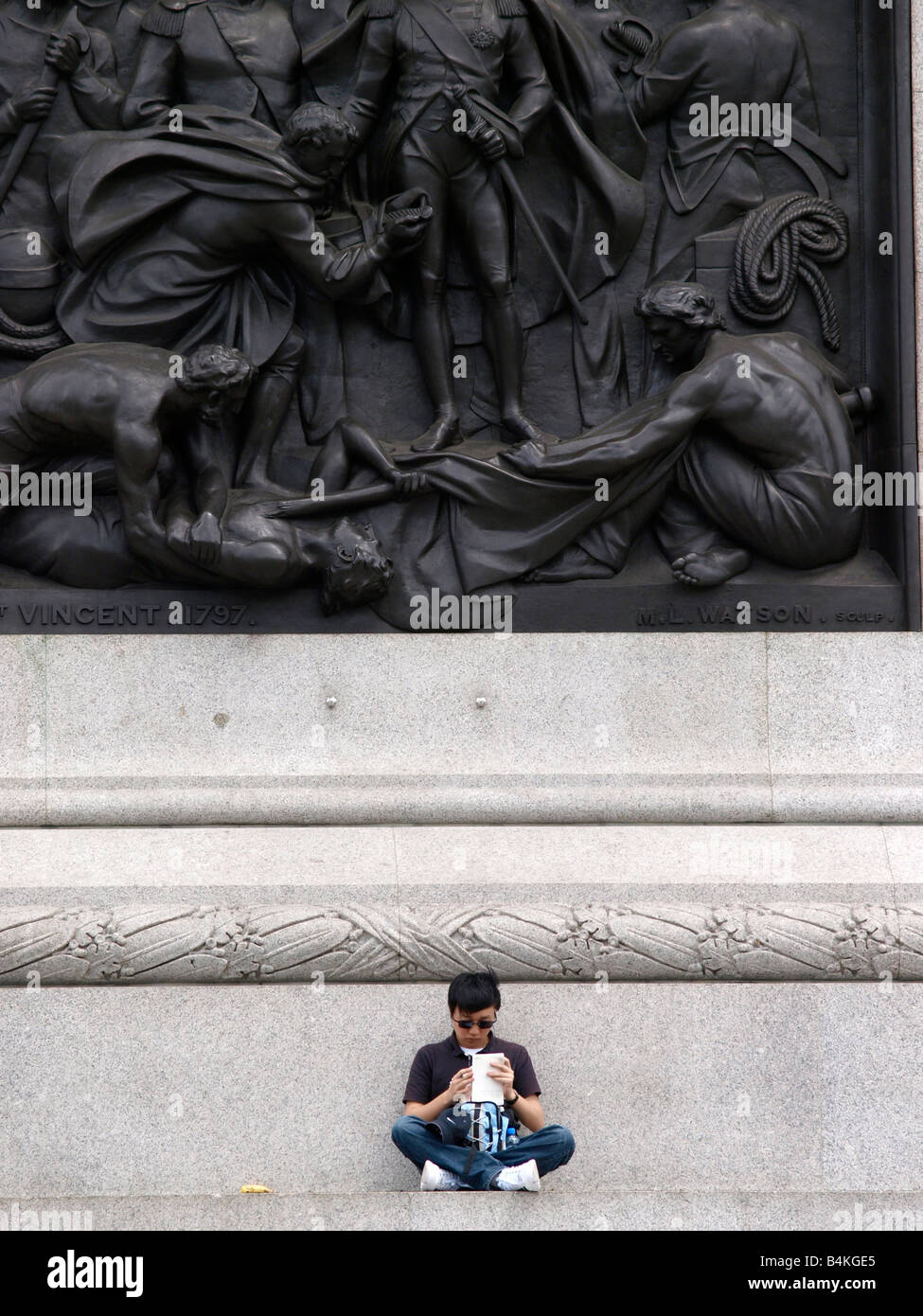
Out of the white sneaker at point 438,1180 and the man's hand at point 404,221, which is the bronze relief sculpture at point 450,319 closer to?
the man's hand at point 404,221

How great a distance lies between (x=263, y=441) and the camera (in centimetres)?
984

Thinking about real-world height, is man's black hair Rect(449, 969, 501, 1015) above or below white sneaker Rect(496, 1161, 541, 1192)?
above

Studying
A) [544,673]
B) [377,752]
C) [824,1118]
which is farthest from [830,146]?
[824,1118]

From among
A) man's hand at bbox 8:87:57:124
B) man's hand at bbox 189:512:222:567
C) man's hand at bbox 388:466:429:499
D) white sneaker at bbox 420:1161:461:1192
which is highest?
man's hand at bbox 8:87:57:124

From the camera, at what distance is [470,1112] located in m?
7.47

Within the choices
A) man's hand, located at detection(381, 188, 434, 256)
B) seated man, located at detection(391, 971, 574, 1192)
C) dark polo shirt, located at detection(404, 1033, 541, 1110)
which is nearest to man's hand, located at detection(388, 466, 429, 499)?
man's hand, located at detection(381, 188, 434, 256)

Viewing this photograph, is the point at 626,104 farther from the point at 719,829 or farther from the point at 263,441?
the point at 719,829

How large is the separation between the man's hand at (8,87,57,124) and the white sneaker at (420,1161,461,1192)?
6.06 meters

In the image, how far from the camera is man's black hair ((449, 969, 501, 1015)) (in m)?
7.59

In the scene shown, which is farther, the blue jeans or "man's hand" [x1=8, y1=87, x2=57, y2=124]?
"man's hand" [x1=8, y1=87, x2=57, y2=124]

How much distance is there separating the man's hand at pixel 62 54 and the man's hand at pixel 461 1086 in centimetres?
590

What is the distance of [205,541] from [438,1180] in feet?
11.9

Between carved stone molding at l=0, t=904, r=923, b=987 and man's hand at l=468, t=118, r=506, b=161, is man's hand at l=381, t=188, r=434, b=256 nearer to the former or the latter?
man's hand at l=468, t=118, r=506, b=161

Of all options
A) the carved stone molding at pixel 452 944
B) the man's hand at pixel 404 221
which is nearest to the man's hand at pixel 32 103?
the man's hand at pixel 404 221
